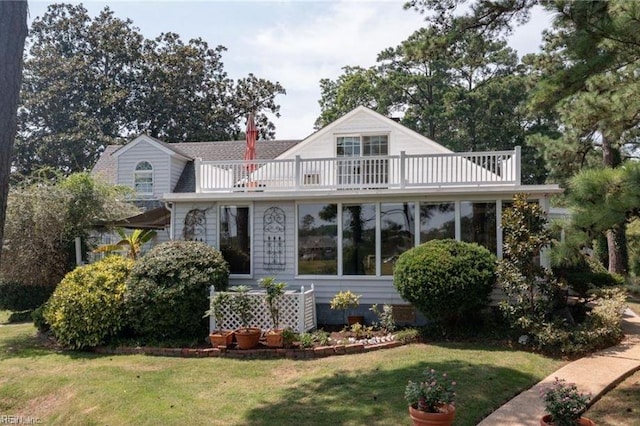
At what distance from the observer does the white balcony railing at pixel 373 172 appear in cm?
1082

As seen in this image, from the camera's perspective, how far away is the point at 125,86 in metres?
37.1

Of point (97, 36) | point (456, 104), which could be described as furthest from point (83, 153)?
point (456, 104)

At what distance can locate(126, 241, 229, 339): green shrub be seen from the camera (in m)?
9.45

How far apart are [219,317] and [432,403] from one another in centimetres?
575

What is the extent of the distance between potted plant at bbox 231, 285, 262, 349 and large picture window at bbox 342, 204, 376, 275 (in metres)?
A: 2.61

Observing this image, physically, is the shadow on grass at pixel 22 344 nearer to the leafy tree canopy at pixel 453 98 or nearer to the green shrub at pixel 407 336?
the green shrub at pixel 407 336

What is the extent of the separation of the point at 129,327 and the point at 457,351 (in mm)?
6639

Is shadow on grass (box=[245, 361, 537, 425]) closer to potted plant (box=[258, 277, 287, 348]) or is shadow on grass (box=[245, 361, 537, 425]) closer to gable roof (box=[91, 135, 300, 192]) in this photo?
potted plant (box=[258, 277, 287, 348])

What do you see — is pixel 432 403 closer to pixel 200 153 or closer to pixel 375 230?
pixel 375 230

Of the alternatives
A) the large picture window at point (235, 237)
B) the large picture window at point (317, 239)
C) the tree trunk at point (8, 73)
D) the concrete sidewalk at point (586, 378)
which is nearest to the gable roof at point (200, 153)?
the large picture window at point (235, 237)

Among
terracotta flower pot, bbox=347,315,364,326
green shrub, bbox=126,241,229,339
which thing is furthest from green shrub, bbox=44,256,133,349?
terracotta flower pot, bbox=347,315,364,326

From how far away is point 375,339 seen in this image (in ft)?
31.3

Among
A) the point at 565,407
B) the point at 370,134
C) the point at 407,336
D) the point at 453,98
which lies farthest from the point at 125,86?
the point at 565,407

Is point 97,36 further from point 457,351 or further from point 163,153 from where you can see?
point 457,351
